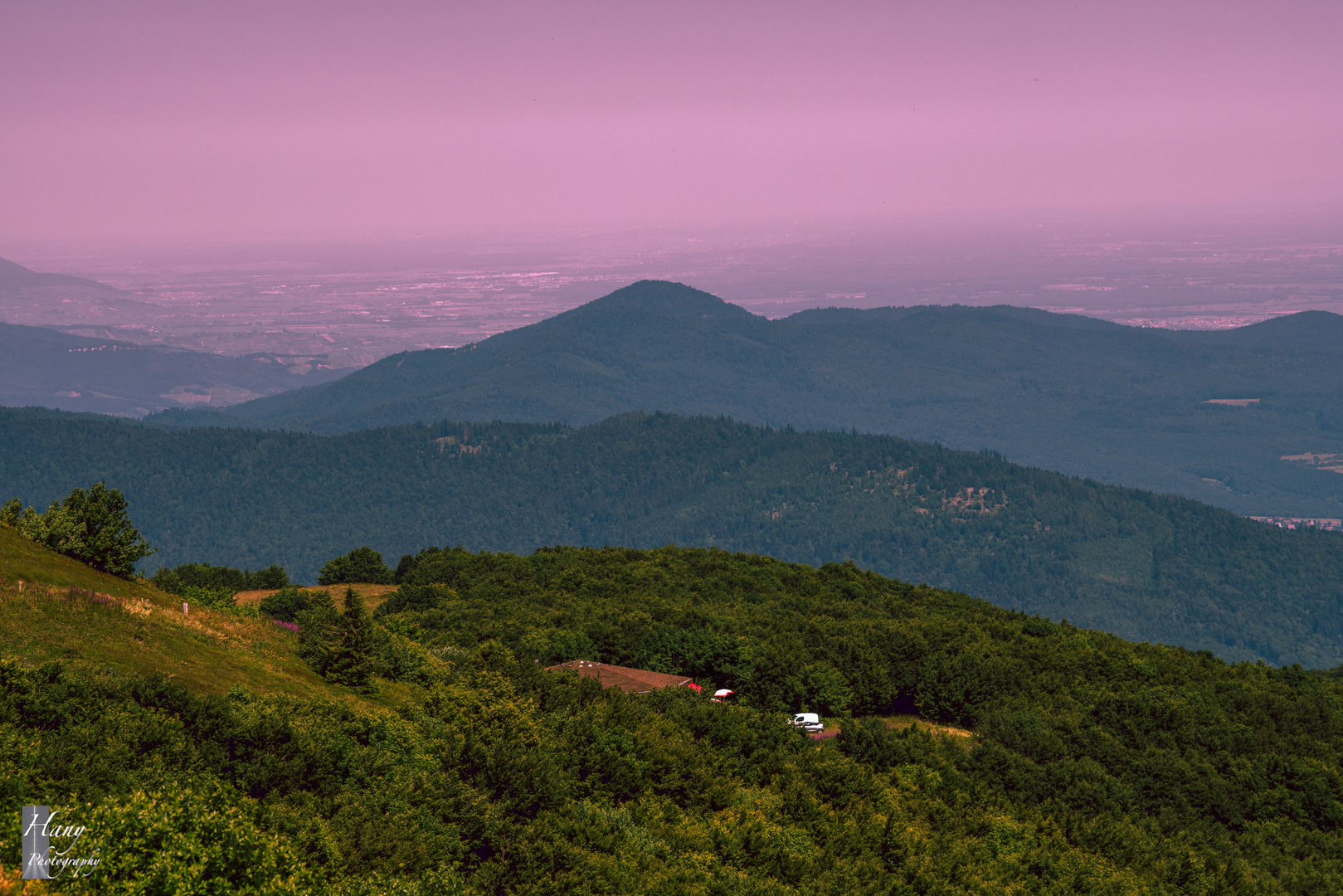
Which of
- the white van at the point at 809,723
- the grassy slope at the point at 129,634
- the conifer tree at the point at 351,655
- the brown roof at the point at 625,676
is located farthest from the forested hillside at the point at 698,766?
the white van at the point at 809,723

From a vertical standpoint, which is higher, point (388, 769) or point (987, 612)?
point (388, 769)

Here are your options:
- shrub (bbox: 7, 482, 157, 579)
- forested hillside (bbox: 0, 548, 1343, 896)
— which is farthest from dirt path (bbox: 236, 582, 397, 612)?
shrub (bbox: 7, 482, 157, 579)

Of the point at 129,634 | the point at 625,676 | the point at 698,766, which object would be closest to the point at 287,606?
the point at 625,676

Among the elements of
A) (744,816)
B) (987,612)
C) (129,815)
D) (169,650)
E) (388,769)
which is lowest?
(987,612)

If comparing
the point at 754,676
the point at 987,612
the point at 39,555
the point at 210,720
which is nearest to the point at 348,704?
the point at 210,720

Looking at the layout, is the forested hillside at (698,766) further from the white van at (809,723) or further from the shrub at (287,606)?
the shrub at (287,606)

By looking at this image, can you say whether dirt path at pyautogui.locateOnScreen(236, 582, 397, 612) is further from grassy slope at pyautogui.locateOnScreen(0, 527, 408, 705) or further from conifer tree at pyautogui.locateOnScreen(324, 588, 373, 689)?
conifer tree at pyautogui.locateOnScreen(324, 588, 373, 689)

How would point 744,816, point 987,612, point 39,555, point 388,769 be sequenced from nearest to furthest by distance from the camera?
point 388,769, point 744,816, point 39,555, point 987,612

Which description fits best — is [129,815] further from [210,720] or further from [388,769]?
[388,769]
